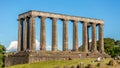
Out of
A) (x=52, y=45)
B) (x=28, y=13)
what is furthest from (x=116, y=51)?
(x=28, y=13)

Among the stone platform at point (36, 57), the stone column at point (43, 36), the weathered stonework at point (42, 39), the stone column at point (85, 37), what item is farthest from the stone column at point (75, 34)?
the stone column at point (43, 36)

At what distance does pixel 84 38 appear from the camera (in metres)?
115

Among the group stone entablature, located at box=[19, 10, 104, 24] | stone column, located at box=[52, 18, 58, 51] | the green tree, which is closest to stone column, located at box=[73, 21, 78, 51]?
stone entablature, located at box=[19, 10, 104, 24]

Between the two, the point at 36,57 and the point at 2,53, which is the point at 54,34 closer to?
the point at 36,57

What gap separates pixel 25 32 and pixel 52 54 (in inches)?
603

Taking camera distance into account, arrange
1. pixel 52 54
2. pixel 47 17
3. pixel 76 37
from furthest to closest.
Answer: pixel 76 37
pixel 47 17
pixel 52 54

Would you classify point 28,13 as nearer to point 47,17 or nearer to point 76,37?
point 47,17

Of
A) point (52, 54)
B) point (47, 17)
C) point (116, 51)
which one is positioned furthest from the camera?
point (116, 51)

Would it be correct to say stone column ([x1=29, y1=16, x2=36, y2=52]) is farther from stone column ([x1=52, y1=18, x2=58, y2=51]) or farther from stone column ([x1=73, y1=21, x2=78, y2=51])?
stone column ([x1=73, y1=21, x2=78, y2=51])

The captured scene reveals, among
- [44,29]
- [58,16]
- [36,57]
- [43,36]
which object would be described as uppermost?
[58,16]

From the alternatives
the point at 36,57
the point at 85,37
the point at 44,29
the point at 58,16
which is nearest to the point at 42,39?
the point at 44,29

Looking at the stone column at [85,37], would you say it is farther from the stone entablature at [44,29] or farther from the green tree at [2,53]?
the green tree at [2,53]

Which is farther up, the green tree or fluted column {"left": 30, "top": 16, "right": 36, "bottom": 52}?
fluted column {"left": 30, "top": 16, "right": 36, "bottom": 52}

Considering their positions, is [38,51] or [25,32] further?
[25,32]
